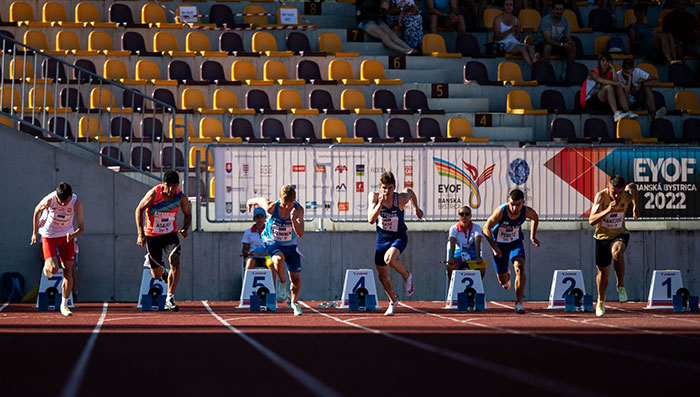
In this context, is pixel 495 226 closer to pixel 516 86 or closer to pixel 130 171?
pixel 130 171

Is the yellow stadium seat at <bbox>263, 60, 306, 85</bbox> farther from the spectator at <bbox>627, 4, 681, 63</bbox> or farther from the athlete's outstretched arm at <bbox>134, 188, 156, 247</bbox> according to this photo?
the spectator at <bbox>627, 4, 681, 63</bbox>

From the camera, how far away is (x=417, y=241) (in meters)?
19.3

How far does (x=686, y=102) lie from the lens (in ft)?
81.4

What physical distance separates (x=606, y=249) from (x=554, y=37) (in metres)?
10.4

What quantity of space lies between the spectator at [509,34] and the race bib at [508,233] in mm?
9767

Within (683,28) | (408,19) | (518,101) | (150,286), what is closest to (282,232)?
(150,286)

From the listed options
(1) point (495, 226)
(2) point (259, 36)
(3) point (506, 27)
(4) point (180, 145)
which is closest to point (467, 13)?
(3) point (506, 27)

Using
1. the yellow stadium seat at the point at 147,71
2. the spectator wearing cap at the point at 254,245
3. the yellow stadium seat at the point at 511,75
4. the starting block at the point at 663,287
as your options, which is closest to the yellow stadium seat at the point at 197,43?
the yellow stadium seat at the point at 147,71

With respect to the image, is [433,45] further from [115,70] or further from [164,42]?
[115,70]

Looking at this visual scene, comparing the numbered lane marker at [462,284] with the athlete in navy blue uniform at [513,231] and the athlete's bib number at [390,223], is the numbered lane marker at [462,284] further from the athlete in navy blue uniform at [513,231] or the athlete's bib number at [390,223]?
the athlete's bib number at [390,223]

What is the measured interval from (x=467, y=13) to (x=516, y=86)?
3.26m
